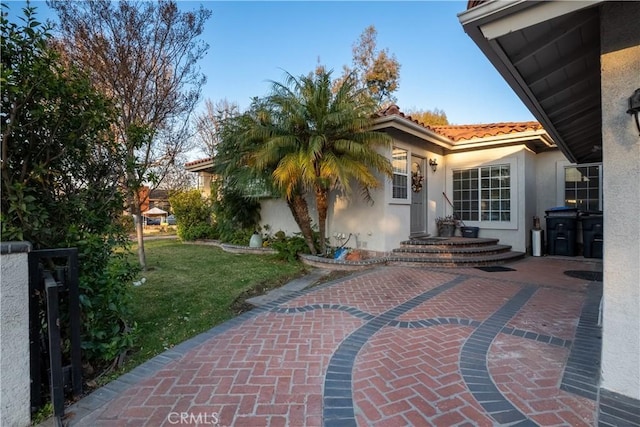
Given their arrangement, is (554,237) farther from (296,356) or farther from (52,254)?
(52,254)

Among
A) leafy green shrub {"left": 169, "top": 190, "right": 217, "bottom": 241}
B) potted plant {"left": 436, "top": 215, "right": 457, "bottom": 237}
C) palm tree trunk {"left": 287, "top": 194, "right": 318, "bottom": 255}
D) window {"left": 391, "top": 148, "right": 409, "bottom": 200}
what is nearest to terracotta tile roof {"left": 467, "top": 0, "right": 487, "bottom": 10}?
window {"left": 391, "top": 148, "right": 409, "bottom": 200}

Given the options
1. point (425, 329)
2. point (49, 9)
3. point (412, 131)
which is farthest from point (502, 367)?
point (49, 9)

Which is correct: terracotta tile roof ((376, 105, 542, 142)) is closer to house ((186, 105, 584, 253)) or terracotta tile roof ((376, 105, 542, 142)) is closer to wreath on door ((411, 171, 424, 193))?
house ((186, 105, 584, 253))

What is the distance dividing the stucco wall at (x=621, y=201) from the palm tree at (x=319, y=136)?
519 cm

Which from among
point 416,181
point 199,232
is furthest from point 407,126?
point 199,232

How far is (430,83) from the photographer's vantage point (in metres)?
13.4

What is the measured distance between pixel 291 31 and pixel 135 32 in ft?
14.4

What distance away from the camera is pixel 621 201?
2594 millimetres

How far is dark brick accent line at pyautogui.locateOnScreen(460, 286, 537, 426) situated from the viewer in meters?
2.41

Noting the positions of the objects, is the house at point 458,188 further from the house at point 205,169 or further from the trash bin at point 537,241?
the house at point 205,169

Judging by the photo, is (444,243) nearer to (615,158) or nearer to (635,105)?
(615,158)

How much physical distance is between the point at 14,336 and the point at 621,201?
16.1 ft

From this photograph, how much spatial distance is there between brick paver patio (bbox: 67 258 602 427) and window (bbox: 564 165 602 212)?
6734 mm

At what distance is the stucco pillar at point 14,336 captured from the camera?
2305 mm
